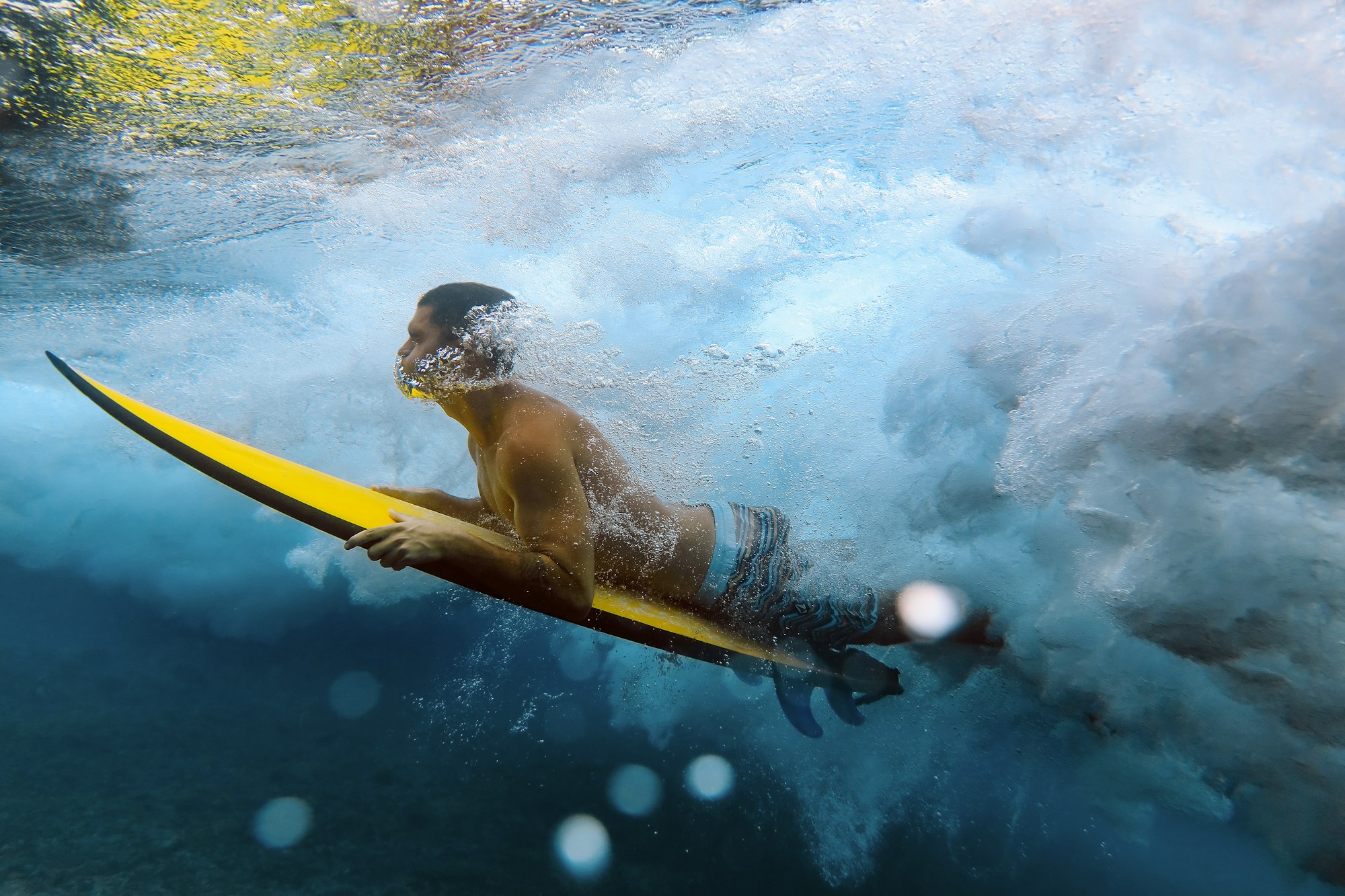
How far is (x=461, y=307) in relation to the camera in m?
2.67

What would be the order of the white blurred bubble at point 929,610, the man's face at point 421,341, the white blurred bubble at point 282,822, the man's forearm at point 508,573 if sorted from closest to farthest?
the man's forearm at point 508,573
the man's face at point 421,341
the white blurred bubble at point 929,610
the white blurred bubble at point 282,822

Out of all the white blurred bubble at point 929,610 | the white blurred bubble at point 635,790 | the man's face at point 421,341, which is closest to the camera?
the man's face at point 421,341

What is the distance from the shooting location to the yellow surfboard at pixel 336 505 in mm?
2471

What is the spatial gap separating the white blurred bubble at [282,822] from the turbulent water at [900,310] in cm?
31

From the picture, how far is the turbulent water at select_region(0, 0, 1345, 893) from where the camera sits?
286cm

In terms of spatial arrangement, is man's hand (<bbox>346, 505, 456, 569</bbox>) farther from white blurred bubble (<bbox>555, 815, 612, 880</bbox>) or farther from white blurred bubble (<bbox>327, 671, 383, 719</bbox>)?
white blurred bubble (<bbox>327, 671, 383, 719</bbox>)

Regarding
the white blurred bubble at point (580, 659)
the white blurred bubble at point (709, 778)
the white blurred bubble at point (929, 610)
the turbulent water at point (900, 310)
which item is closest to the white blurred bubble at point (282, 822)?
the turbulent water at point (900, 310)

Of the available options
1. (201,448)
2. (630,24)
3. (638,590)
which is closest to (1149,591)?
(638,590)

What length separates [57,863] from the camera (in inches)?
224

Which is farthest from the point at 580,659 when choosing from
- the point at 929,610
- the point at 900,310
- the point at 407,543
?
the point at 407,543

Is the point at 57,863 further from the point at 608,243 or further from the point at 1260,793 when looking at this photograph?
the point at 1260,793

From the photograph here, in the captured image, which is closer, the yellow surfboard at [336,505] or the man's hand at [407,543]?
the man's hand at [407,543]

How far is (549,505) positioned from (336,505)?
1.15 metres

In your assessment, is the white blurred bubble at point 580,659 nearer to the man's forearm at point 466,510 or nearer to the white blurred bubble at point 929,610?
the white blurred bubble at point 929,610
